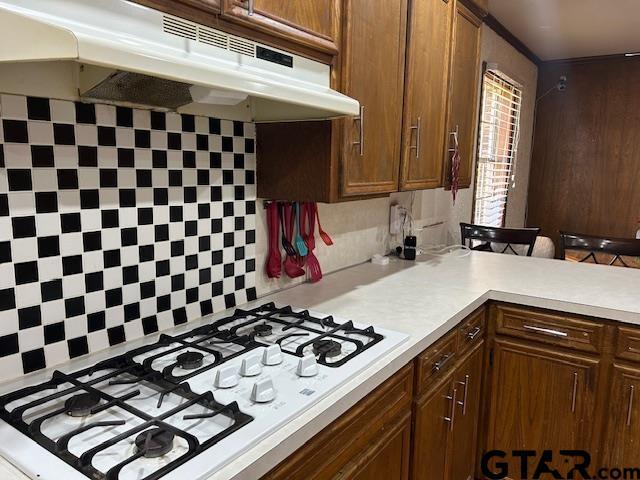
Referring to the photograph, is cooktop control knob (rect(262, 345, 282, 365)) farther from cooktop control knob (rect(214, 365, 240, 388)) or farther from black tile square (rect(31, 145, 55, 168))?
black tile square (rect(31, 145, 55, 168))

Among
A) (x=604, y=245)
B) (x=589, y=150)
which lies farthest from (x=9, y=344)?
(x=589, y=150)

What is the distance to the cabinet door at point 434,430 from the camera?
149cm

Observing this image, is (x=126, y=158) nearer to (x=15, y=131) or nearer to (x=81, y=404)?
(x=15, y=131)

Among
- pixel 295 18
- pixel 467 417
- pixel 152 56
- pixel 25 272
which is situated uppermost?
pixel 295 18

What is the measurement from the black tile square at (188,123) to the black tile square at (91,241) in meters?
0.39

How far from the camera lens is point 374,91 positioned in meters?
1.64

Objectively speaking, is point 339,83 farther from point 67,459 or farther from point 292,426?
point 67,459

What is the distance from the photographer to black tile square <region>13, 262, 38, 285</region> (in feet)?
3.43

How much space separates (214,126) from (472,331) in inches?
47.4

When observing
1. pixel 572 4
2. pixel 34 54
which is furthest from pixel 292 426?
pixel 572 4

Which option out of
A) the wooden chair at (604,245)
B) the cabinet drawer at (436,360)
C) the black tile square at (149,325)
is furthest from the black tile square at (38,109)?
the wooden chair at (604,245)

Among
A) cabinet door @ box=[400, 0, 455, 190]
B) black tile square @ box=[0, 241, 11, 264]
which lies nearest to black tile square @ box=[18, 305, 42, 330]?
black tile square @ box=[0, 241, 11, 264]

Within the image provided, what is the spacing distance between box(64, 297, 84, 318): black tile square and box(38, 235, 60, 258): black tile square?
0.39 ft

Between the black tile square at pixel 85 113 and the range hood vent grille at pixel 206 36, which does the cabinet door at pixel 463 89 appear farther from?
the black tile square at pixel 85 113
